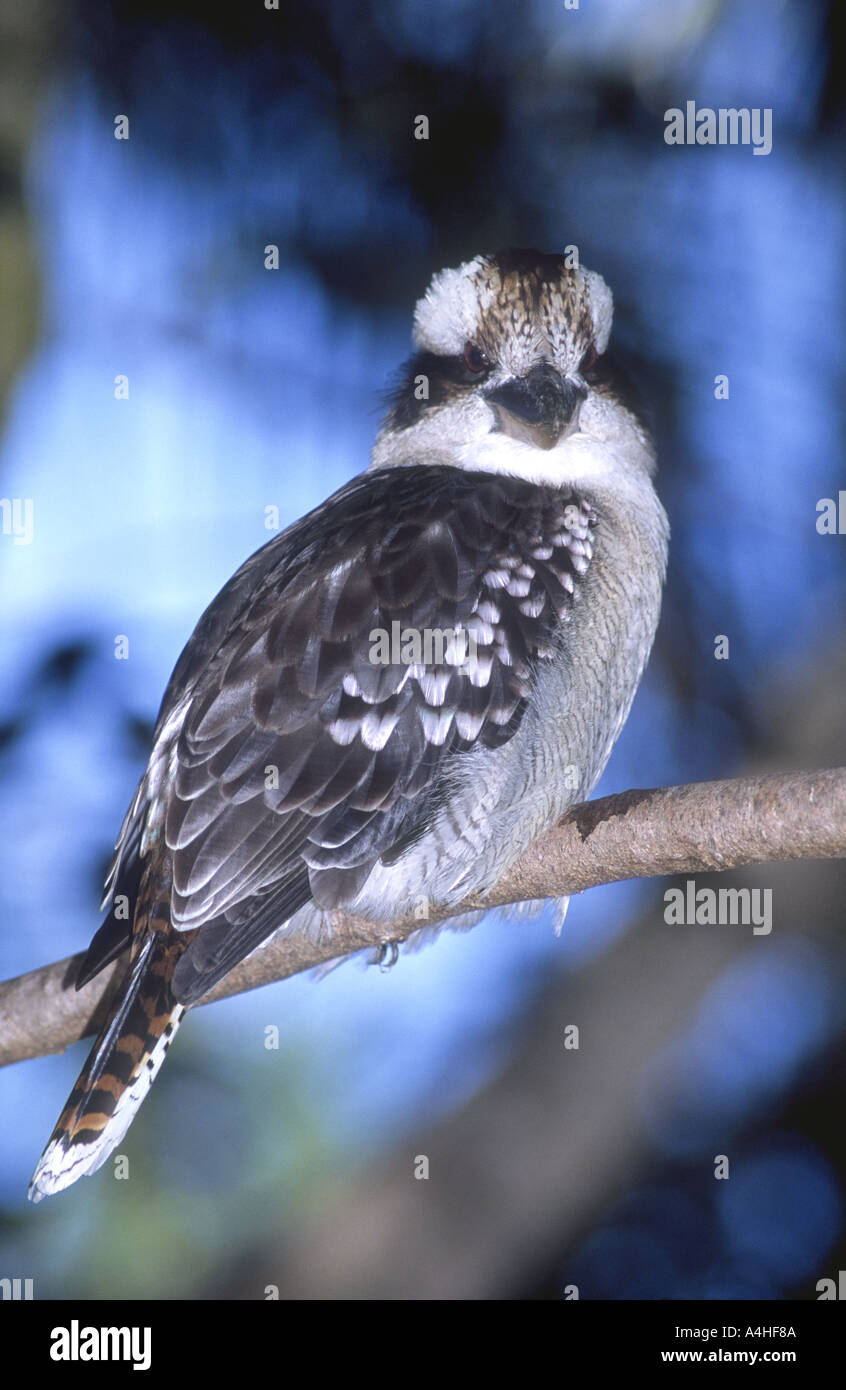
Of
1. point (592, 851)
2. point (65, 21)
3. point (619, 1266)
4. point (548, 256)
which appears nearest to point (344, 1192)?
point (619, 1266)

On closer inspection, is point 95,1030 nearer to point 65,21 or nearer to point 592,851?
point 592,851

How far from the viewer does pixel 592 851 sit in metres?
1.69

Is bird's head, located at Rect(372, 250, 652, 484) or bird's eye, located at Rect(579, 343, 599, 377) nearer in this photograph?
bird's head, located at Rect(372, 250, 652, 484)

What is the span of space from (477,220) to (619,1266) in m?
1.78

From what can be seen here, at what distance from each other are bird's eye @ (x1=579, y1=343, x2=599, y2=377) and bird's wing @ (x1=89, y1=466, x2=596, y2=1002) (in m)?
0.31

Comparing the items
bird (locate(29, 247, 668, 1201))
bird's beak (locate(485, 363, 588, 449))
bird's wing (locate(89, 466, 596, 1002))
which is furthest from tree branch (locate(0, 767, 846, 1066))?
bird's beak (locate(485, 363, 588, 449))

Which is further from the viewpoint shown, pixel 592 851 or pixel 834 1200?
pixel 834 1200

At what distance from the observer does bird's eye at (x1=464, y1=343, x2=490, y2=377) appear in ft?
7.13

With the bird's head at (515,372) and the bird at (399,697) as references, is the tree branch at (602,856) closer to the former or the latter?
the bird at (399,697)

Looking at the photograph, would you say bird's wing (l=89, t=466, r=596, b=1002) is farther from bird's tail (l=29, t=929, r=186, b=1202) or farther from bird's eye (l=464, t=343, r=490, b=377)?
bird's eye (l=464, t=343, r=490, b=377)

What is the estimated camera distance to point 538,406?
2.05m

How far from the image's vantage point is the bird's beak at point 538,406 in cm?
204

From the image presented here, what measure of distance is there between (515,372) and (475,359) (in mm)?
94

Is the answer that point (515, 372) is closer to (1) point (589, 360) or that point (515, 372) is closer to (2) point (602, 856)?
(1) point (589, 360)
